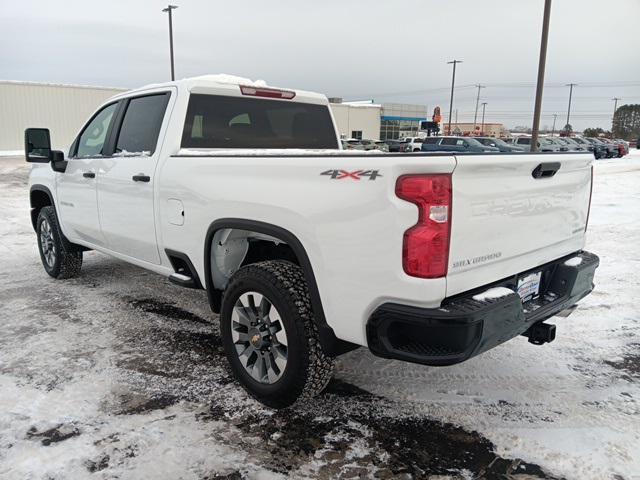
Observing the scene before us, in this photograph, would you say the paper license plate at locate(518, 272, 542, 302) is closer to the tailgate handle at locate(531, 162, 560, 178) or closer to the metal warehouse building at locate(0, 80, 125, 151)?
the tailgate handle at locate(531, 162, 560, 178)

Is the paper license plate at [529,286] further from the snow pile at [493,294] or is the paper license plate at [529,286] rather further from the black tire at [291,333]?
the black tire at [291,333]

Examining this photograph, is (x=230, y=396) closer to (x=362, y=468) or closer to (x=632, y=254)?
(x=362, y=468)

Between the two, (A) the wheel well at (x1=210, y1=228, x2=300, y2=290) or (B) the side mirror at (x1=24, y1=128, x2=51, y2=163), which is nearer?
(A) the wheel well at (x1=210, y1=228, x2=300, y2=290)

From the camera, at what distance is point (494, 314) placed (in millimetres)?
2449

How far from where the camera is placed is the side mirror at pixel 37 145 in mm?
4988

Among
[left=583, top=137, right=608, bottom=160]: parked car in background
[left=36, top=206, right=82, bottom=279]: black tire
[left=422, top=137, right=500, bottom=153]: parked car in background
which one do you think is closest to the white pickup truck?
[left=36, top=206, right=82, bottom=279]: black tire

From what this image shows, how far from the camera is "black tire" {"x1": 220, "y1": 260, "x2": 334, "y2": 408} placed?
9.14 ft

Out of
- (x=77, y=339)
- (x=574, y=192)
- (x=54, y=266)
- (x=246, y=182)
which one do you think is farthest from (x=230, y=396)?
(x=54, y=266)

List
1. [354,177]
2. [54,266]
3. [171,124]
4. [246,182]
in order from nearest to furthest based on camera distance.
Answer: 1. [354,177]
2. [246,182]
3. [171,124]
4. [54,266]

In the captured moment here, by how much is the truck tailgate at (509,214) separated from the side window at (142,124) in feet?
8.51

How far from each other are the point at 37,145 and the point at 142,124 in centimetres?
140

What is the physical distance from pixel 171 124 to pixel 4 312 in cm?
247

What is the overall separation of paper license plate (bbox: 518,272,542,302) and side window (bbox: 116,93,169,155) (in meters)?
2.82

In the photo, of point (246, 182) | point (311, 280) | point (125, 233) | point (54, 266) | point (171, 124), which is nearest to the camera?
point (311, 280)
